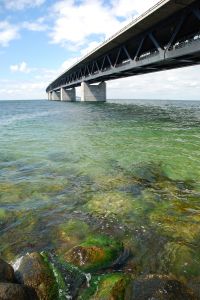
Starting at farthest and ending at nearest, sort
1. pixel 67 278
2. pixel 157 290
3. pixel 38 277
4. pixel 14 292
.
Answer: pixel 67 278
pixel 38 277
pixel 157 290
pixel 14 292

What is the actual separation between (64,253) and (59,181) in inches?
190

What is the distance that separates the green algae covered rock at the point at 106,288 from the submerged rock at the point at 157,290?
0.12m

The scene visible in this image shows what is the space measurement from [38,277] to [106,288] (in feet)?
3.36

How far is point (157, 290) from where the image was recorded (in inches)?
157

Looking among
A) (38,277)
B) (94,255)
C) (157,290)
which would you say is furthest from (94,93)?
(157,290)

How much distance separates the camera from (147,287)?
4129mm

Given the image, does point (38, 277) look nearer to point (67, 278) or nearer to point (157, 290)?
point (67, 278)

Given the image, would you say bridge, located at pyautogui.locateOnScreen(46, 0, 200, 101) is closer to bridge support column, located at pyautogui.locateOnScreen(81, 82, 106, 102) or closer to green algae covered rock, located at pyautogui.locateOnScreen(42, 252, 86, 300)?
green algae covered rock, located at pyautogui.locateOnScreen(42, 252, 86, 300)

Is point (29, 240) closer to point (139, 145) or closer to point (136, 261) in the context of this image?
point (136, 261)

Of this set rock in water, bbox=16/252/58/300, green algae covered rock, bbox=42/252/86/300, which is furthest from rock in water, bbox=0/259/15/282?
green algae covered rock, bbox=42/252/86/300

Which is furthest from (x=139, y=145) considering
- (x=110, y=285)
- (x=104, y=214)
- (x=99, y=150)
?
(x=110, y=285)

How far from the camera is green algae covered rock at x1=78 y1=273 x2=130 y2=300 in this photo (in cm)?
411

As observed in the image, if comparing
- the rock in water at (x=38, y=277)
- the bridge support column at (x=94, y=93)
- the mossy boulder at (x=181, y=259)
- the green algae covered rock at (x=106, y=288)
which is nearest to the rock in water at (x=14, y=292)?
the rock in water at (x=38, y=277)

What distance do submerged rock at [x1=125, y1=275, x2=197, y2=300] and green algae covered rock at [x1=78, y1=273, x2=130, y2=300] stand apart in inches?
4.6
